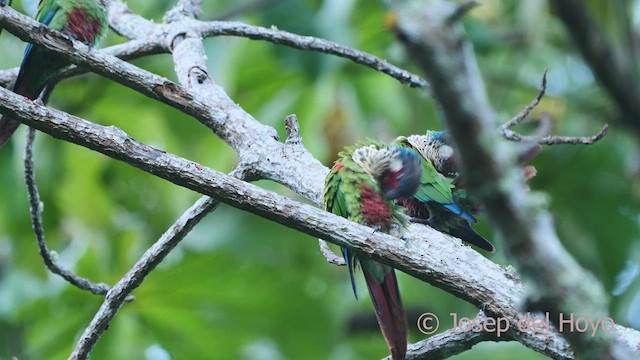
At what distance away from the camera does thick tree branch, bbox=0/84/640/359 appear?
101 inches

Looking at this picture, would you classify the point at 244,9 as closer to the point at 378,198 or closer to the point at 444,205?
the point at 444,205

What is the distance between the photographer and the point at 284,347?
7.13 m

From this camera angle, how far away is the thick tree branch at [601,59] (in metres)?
1.59

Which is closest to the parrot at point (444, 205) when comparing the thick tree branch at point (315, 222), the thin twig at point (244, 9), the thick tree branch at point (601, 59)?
the thick tree branch at point (315, 222)

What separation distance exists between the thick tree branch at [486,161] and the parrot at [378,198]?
144 centimetres

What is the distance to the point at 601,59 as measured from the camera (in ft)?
5.64

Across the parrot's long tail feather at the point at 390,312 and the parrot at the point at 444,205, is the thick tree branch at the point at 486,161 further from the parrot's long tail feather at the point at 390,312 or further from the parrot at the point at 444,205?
the parrot at the point at 444,205

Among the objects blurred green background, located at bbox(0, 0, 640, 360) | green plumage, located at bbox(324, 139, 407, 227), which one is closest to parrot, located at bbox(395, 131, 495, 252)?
green plumage, located at bbox(324, 139, 407, 227)

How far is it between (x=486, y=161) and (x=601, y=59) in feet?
1.49

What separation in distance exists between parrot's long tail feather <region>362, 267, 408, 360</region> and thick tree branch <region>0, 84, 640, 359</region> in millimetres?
355

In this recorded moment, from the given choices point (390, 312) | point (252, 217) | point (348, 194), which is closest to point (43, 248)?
point (348, 194)

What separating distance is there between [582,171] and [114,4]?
4.35 m

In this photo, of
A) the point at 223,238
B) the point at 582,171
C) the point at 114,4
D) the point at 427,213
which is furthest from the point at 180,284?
the point at 582,171

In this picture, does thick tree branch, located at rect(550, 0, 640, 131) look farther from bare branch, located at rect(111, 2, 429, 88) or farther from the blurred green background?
the blurred green background
